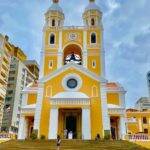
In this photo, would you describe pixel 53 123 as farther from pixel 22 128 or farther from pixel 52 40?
pixel 52 40

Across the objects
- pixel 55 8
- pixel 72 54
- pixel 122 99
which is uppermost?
pixel 55 8

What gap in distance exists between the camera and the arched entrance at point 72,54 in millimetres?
37844

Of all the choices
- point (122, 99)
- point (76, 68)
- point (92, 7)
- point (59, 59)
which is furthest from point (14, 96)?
point (122, 99)

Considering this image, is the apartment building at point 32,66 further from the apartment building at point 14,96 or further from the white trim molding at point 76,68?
the white trim molding at point 76,68

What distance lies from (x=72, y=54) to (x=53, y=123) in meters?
Answer: 12.2

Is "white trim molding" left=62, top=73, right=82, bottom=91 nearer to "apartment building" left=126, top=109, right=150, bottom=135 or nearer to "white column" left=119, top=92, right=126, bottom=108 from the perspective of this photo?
"white column" left=119, top=92, right=126, bottom=108

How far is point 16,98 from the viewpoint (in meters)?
69.8

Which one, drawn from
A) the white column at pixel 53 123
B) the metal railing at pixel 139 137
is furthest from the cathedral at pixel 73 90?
the metal railing at pixel 139 137

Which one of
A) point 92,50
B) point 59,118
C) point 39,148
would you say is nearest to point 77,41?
point 92,50

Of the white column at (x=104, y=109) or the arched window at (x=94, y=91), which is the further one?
the arched window at (x=94, y=91)

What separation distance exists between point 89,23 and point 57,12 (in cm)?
468

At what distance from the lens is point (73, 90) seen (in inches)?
1319

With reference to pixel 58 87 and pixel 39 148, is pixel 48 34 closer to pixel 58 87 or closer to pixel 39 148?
pixel 58 87

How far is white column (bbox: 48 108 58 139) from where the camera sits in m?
30.0
